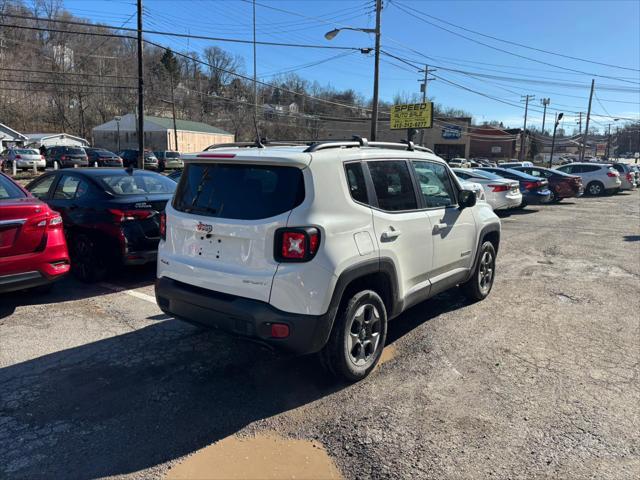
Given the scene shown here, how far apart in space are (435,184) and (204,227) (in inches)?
97.8

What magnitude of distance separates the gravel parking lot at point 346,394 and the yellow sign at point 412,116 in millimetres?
27468

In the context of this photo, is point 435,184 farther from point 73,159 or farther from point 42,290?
point 73,159

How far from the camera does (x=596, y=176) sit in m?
24.9

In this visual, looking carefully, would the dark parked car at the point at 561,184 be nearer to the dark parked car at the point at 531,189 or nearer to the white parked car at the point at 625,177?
the dark parked car at the point at 531,189

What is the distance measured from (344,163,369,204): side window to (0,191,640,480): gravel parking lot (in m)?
1.49

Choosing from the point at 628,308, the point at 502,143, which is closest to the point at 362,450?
the point at 628,308

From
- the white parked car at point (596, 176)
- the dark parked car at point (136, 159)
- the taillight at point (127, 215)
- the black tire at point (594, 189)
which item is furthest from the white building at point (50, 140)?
the taillight at point (127, 215)

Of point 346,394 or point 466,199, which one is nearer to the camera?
point 346,394

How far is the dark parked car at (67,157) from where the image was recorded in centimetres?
3422

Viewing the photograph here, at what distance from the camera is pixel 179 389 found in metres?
3.56

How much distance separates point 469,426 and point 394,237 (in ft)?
4.99

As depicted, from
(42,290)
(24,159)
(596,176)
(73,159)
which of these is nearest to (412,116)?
(596,176)

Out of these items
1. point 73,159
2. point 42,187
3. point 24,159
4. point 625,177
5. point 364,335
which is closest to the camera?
point 364,335

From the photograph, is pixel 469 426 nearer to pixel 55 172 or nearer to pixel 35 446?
pixel 35 446
